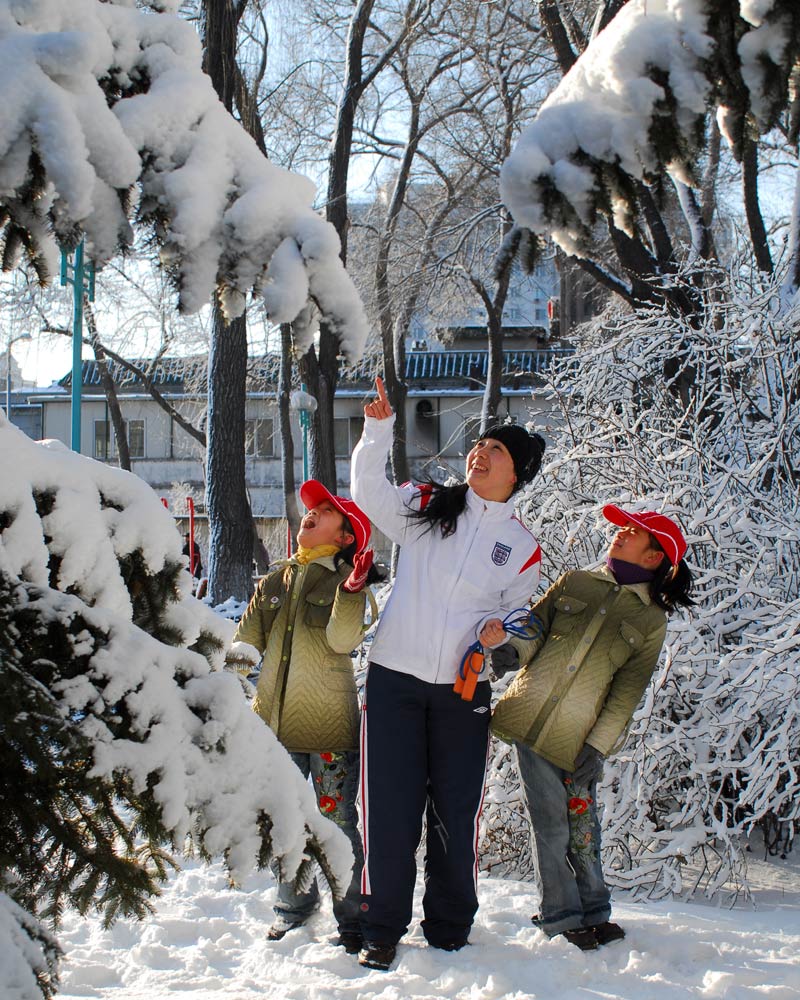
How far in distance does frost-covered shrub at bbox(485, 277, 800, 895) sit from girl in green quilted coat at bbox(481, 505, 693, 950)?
1.43 ft

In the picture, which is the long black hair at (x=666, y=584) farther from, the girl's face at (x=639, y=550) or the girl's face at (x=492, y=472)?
the girl's face at (x=492, y=472)

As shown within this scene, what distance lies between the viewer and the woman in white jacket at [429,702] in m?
3.78

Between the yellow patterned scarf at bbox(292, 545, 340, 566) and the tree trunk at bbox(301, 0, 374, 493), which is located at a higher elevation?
the tree trunk at bbox(301, 0, 374, 493)

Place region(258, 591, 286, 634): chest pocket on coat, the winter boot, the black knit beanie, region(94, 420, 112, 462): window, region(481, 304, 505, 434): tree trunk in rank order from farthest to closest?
region(94, 420, 112, 462): window
region(481, 304, 505, 434): tree trunk
region(258, 591, 286, 634): chest pocket on coat
the black knit beanie
the winter boot

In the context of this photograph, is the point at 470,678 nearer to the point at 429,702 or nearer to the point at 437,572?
the point at 429,702

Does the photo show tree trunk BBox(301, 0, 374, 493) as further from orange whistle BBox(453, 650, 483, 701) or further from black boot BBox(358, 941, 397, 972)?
black boot BBox(358, 941, 397, 972)

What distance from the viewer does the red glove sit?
3.76 m

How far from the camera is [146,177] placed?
1937 millimetres

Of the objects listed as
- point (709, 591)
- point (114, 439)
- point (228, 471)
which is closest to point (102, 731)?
point (709, 591)

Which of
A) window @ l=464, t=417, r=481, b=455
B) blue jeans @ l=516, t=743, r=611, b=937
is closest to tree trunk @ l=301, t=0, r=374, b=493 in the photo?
window @ l=464, t=417, r=481, b=455

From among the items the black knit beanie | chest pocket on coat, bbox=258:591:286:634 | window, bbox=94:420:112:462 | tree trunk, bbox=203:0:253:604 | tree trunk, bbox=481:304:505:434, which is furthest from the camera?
window, bbox=94:420:112:462

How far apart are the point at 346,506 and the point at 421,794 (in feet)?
3.50

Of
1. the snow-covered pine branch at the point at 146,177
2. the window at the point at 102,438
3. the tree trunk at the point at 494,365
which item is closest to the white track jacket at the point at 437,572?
the snow-covered pine branch at the point at 146,177

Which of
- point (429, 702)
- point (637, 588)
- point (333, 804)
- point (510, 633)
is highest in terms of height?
point (637, 588)
